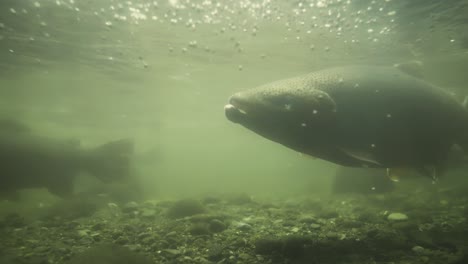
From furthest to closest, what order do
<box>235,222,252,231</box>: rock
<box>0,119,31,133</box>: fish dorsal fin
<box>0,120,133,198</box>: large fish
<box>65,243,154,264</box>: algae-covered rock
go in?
<box>0,119,31,133</box>: fish dorsal fin < <box>0,120,133,198</box>: large fish < <box>235,222,252,231</box>: rock < <box>65,243,154,264</box>: algae-covered rock

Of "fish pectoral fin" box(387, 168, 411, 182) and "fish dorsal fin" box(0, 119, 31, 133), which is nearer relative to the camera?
"fish pectoral fin" box(387, 168, 411, 182)

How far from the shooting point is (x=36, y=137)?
40.6 feet

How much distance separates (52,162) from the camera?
1150cm

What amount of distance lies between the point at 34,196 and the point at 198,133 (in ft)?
128

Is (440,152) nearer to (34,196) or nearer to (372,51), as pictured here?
(372,51)

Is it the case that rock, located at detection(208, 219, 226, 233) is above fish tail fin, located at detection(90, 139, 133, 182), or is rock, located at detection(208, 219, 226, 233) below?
below

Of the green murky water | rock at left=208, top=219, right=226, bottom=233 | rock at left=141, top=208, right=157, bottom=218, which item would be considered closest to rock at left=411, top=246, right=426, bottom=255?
the green murky water

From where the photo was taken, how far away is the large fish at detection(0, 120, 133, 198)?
34.8 feet

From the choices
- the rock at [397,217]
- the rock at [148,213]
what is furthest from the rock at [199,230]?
the rock at [397,217]

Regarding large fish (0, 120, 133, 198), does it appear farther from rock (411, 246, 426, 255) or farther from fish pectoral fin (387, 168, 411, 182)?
rock (411, 246, 426, 255)

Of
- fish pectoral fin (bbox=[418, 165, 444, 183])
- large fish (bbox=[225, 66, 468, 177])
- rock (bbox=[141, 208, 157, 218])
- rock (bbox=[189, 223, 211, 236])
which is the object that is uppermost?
large fish (bbox=[225, 66, 468, 177])

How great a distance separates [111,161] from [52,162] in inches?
81.5

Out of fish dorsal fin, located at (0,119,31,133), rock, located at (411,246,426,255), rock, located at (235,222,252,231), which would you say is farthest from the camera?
fish dorsal fin, located at (0,119,31,133)

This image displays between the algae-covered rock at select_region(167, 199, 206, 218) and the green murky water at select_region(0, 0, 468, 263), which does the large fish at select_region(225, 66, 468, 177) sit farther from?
the algae-covered rock at select_region(167, 199, 206, 218)
